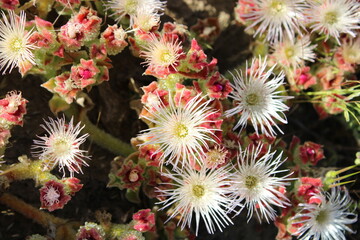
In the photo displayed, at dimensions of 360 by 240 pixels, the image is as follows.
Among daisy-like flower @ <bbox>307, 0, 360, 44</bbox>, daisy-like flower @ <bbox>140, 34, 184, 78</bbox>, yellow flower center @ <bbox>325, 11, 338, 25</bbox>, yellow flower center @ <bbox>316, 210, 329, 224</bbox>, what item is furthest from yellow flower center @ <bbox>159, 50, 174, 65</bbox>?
yellow flower center @ <bbox>316, 210, 329, 224</bbox>

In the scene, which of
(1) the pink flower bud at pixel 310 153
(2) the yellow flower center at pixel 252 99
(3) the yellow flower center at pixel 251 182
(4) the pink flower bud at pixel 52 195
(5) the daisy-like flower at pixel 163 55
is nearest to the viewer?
(4) the pink flower bud at pixel 52 195

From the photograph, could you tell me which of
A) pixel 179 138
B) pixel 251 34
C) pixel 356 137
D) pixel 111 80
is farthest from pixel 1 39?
pixel 356 137

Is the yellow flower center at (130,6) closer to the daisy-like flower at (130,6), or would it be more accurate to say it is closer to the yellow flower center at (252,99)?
the daisy-like flower at (130,6)

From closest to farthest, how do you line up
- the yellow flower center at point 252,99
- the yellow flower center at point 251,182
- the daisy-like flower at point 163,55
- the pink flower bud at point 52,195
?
the pink flower bud at point 52,195, the daisy-like flower at point 163,55, the yellow flower center at point 251,182, the yellow flower center at point 252,99

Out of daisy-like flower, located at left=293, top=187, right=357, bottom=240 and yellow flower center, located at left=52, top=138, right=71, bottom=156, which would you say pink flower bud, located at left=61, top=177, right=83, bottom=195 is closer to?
yellow flower center, located at left=52, top=138, right=71, bottom=156

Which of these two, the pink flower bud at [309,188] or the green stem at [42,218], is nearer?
the green stem at [42,218]

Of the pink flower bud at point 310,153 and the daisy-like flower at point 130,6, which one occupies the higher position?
the daisy-like flower at point 130,6

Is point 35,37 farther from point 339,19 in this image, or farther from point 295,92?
point 339,19

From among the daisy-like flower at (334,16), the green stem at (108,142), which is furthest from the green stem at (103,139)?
the daisy-like flower at (334,16)

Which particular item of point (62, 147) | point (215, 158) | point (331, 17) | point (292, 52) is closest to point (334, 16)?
point (331, 17)
